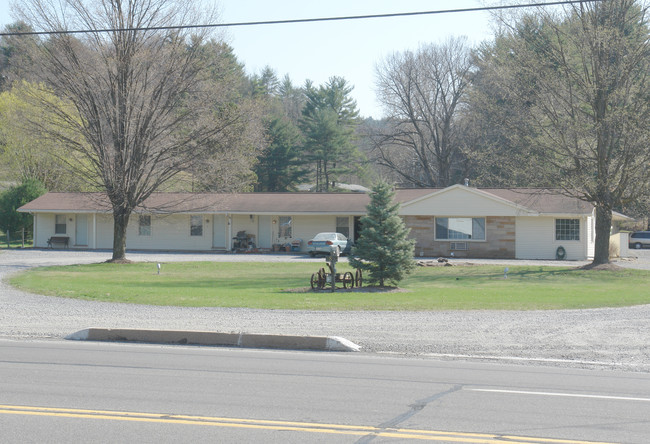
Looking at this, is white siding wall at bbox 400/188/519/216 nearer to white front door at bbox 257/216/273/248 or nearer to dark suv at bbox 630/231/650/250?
white front door at bbox 257/216/273/248

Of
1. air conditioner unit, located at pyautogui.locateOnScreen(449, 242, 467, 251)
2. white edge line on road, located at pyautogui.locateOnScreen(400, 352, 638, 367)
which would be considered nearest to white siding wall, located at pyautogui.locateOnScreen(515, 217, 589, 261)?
air conditioner unit, located at pyautogui.locateOnScreen(449, 242, 467, 251)

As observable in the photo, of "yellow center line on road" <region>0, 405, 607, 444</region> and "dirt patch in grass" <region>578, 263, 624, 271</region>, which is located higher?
"dirt patch in grass" <region>578, 263, 624, 271</region>

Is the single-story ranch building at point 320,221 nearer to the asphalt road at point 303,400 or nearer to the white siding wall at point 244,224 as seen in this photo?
the white siding wall at point 244,224

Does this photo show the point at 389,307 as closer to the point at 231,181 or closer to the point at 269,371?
the point at 269,371

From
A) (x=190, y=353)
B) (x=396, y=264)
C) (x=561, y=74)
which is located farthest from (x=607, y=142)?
(x=190, y=353)

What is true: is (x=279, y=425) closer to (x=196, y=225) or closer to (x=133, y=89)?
(x=133, y=89)

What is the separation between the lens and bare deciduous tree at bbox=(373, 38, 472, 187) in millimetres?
62188

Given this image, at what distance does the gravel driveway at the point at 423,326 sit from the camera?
454 inches

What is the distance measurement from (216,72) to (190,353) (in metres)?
25.2

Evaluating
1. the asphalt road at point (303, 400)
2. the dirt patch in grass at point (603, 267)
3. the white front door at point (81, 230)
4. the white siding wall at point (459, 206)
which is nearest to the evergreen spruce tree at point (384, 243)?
the asphalt road at point (303, 400)

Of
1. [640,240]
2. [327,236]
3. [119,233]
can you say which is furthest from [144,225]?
[640,240]

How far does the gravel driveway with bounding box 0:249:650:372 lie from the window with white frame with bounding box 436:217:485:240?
23.2 meters

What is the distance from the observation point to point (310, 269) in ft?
103

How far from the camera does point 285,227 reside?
45.5 m
